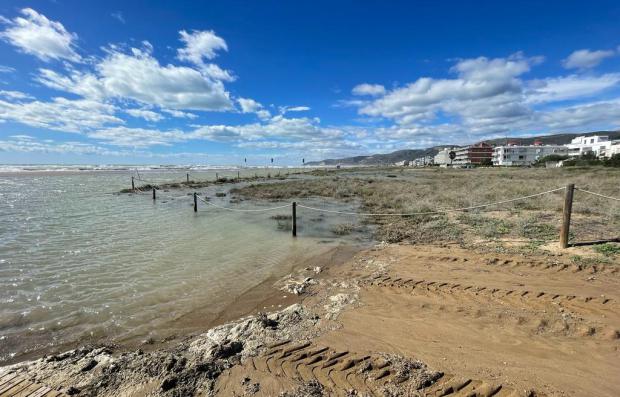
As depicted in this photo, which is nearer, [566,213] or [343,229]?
[566,213]

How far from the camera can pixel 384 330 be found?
187 inches

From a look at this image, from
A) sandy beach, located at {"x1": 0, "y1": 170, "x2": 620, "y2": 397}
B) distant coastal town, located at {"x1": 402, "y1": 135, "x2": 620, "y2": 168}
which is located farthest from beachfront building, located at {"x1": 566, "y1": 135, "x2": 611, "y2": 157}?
sandy beach, located at {"x1": 0, "y1": 170, "x2": 620, "y2": 397}

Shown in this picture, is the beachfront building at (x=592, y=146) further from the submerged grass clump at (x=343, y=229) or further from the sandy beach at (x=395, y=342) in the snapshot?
the sandy beach at (x=395, y=342)

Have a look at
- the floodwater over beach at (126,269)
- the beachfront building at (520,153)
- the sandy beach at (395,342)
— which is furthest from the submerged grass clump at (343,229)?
the beachfront building at (520,153)

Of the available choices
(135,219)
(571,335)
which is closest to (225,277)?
(571,335)

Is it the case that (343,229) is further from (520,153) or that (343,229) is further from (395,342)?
(520,153)

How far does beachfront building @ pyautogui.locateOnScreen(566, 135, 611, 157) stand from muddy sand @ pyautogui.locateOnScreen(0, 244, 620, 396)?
394 feet

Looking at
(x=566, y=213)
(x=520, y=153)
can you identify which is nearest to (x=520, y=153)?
(x=520, y=153)

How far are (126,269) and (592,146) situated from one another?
467 feet

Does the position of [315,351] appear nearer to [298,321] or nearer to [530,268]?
[298,321]

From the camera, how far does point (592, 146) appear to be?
105375 mm

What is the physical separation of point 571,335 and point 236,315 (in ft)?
17.3

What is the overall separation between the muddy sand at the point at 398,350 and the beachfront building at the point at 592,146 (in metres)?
120

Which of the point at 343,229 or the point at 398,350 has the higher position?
the point at 398,350
